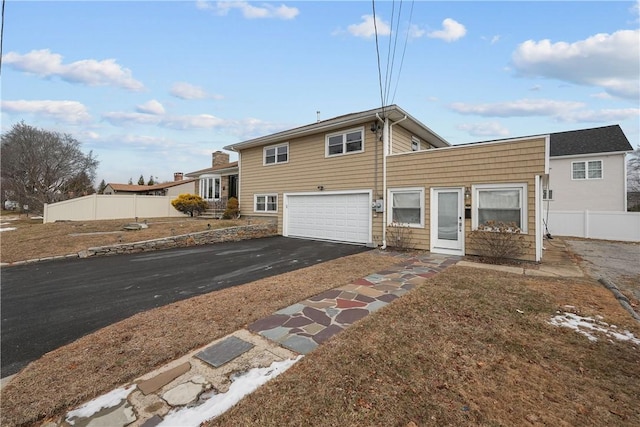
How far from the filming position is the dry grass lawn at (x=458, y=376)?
6.86ft

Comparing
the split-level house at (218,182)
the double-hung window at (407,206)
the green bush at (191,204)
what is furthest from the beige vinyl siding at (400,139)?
the green bush at (191,204)

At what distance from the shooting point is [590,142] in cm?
1686

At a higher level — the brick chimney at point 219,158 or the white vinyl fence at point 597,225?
the brick chimney at point 219,158

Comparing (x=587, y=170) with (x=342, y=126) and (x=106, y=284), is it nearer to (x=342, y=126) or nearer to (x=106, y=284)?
(x=342, y=126)

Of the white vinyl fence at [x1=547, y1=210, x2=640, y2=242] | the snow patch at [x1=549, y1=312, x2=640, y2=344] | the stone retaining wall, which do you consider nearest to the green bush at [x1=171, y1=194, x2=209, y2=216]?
the stone retaining wall

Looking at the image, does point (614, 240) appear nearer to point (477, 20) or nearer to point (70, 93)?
point (477, 20)

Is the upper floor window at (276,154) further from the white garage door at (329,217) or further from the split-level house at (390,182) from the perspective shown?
the white garage door at (329,217)

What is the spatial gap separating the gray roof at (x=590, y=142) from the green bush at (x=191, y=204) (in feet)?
75.3

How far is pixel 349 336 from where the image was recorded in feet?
10.9

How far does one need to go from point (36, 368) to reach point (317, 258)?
6253 mm

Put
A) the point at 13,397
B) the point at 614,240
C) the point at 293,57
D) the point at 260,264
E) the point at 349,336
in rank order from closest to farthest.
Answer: the point at 13,397, the point at 349,336, the point at 260,264, the point at 293,57, the point at 614,240

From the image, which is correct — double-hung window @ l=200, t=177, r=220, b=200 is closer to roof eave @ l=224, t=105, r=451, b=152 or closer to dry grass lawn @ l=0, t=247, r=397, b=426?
roof eave @ l=224, t=105, r=451, b=152

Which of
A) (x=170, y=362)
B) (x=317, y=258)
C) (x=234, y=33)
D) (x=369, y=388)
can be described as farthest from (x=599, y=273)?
(x=234, y=33)

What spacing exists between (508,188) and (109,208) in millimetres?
21093
